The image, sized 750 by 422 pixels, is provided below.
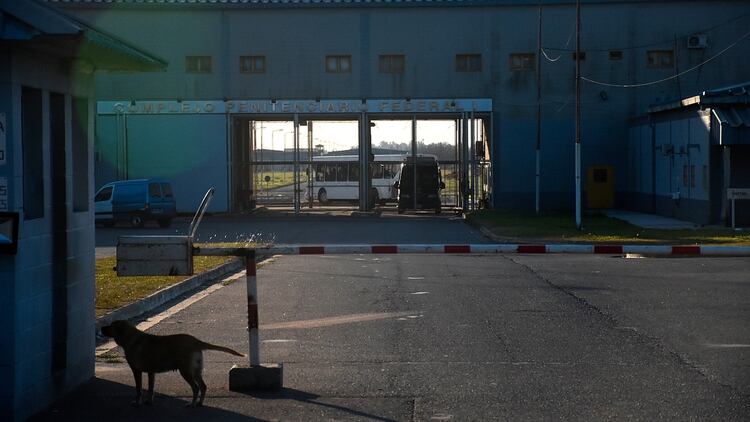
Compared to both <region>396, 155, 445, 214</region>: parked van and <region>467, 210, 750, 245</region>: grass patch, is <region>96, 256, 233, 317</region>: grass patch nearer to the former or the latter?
<region>467, 210, 750, 245</region>: grass patch

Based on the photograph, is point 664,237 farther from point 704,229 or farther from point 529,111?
point 529,111

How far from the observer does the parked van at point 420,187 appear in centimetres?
4803

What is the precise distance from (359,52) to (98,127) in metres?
11.5

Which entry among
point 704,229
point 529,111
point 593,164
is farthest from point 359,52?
point 704,229

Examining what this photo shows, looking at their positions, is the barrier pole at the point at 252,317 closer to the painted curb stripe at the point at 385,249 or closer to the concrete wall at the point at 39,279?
the concrete wall at the point at 39,279

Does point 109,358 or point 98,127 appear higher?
point 98,127

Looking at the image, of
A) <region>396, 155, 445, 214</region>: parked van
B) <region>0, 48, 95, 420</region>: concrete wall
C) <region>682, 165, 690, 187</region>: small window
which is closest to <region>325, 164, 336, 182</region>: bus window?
<region>396, 155, 445, 214</region>: parked van

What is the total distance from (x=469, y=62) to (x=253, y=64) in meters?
9.12

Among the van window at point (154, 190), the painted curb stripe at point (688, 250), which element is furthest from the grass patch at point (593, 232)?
the painted curb stripe at point (688, 250)

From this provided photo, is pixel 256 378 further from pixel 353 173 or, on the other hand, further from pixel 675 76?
pixel 353 173

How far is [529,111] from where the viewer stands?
154 ft

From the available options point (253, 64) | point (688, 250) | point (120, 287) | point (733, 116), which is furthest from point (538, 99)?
point (688, 250)

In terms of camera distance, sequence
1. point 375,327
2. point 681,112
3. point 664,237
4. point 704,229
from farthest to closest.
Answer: point 681,112 < point 704,229 < point 664,237 < point 375,327

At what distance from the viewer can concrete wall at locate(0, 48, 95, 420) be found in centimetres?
752
